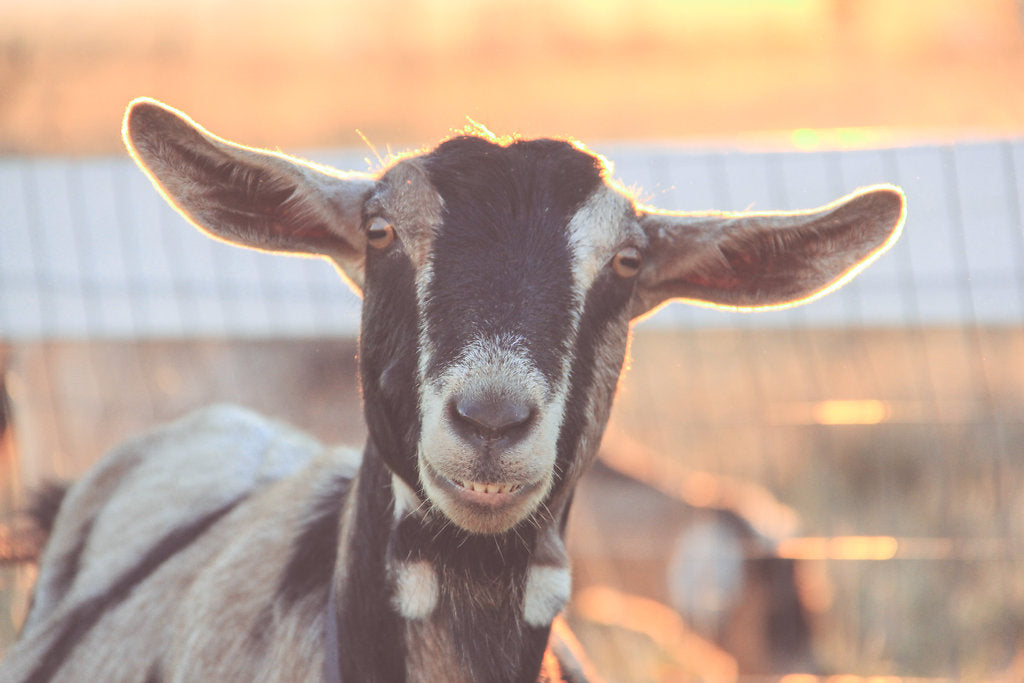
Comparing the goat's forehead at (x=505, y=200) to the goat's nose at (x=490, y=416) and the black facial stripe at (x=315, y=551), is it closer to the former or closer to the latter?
the goat's nose at (x=490, y=416)

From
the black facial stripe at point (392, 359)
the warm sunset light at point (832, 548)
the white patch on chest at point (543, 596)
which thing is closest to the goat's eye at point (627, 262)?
the black facial stripe at point (392, 359)

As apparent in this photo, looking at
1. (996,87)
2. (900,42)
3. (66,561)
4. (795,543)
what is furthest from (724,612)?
(900,42)

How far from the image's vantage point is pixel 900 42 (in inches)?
1281

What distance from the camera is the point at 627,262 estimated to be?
2.90 m

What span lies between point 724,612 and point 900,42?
28.2 metres

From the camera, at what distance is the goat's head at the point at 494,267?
→ 249 cm

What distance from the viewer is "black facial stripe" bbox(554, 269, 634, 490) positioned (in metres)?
2.72

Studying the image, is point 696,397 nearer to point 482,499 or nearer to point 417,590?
point 417,590

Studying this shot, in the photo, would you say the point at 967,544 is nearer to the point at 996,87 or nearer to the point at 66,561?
the point at 66,561

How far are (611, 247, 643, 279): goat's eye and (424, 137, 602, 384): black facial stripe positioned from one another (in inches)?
6.0

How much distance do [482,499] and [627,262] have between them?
2.37 ft

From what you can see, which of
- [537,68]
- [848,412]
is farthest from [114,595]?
[537,68]

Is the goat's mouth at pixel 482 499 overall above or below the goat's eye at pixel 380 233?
below

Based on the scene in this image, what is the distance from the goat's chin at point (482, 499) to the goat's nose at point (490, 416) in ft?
0.35
